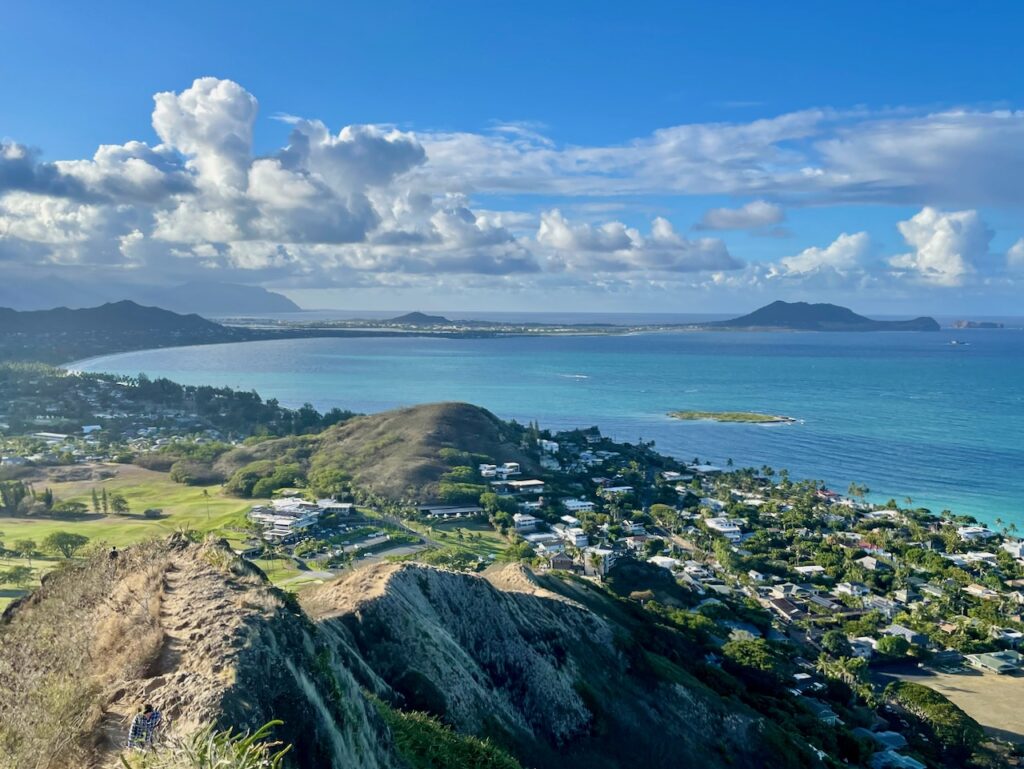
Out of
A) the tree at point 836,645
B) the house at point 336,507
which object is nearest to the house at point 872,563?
the tree at point 836,645

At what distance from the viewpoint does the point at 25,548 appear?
141 feet

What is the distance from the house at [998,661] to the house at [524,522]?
29.3 metres

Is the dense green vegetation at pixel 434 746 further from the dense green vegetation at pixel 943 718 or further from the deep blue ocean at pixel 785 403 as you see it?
the deep blue ocean at pixel 785 403

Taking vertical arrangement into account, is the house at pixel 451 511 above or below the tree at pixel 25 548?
below

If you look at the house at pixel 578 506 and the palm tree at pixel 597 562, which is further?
the house at pixel 578 506

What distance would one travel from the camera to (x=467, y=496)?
62.6 meters

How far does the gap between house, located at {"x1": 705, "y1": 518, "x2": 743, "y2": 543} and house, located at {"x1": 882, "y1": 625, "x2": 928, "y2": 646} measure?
1607 centimetres

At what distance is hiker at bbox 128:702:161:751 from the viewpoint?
9.27m

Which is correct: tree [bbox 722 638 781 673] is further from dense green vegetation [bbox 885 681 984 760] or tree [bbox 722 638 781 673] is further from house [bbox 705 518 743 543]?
house [bbox 705 518 743 543]

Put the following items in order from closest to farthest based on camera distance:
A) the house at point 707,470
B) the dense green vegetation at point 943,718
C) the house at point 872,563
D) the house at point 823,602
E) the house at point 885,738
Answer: the house at point 885,738
the dense green vegetation at point 943,718
the house at point 823,602
the house at point 872,563
the house at point 707,470

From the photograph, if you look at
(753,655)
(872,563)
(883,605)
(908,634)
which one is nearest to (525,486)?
(872,563)

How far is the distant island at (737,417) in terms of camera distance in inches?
4350

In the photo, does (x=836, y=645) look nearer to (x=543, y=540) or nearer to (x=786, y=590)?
(x=786, y=590)

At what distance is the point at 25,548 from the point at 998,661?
173 feet
